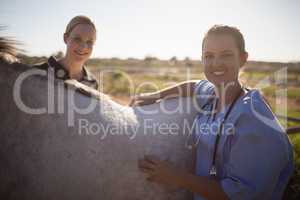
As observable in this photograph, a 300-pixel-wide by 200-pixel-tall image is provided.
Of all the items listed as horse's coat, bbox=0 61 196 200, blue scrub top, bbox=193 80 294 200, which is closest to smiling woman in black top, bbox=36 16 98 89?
horse's coat, bbox=0 61 196 200

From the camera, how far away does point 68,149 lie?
1666mm

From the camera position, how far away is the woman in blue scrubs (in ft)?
4.73

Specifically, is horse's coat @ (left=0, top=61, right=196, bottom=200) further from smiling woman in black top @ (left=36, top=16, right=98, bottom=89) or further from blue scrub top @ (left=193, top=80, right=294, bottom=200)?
smiling woman in black top @ (left=36, top=16, right=98, bottom=89)

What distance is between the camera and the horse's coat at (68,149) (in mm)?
1624

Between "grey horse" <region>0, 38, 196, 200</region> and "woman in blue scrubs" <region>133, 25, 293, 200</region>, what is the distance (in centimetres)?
13

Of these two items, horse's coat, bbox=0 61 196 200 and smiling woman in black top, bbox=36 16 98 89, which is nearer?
horse's coat, bbox=0 61 196 200

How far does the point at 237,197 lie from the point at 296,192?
1596 millimetres

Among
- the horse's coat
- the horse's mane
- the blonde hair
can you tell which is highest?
the blonde hair

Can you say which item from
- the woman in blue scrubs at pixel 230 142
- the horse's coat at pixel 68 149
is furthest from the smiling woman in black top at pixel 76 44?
the woman in blue scrubs at pixel 230 142

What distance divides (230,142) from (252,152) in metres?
0.17

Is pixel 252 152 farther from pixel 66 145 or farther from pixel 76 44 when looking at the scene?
pixel 76 44

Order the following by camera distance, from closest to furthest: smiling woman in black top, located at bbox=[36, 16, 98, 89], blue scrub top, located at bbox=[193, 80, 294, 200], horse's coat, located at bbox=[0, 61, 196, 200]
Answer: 1. blue scrub top, located at bbox=[193, 80, 294, 200]
2. horse's coat, located at bbox=[0, 61, 196, 200]
3. smiling woman in black top, located at bbox=[36, 16, 98, 89]

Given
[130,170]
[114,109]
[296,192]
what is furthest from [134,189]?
[296,192]

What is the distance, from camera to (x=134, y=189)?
170 cm
